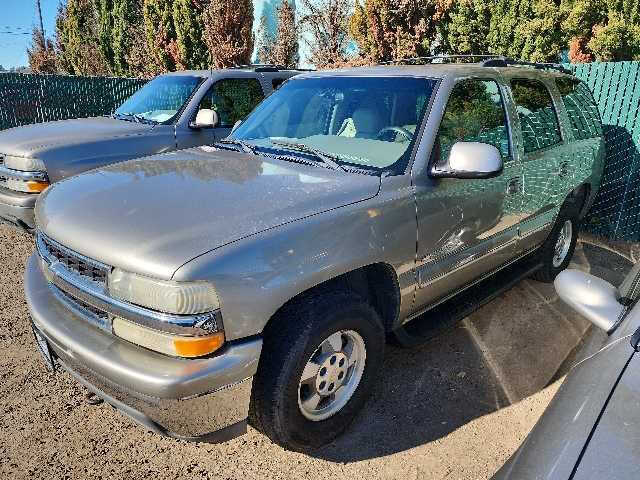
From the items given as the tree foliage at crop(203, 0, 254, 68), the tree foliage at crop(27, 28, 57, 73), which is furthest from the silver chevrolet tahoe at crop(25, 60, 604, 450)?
the tree foliage at crop(27, 28, 57, 73)

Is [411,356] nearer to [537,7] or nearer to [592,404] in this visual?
[592,404]

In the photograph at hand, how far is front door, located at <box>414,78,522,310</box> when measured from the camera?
2.85m

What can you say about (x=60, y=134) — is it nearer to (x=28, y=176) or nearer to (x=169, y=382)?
(x=28, y=176)

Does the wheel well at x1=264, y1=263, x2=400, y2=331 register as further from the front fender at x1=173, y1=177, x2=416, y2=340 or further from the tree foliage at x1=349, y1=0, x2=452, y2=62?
the tree foliage at x1=349, y1=0, x2=452, y2=62

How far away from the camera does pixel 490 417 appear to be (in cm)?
291

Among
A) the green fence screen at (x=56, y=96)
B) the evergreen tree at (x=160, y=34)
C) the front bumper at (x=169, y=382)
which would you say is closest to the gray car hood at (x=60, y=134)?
the front bumper at (x=169, y=382)

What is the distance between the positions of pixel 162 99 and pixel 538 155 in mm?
4524

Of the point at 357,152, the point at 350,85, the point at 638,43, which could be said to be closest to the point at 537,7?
the point at 638,43

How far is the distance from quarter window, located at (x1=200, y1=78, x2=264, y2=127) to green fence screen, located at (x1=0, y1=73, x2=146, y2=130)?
5.45 m

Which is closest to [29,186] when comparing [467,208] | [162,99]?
[162,99]

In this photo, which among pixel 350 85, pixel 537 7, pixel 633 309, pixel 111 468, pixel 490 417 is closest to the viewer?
pixel 633 309

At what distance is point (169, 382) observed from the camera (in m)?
1.91

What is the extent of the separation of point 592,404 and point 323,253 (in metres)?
1.17

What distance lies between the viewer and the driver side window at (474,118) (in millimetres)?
3008
